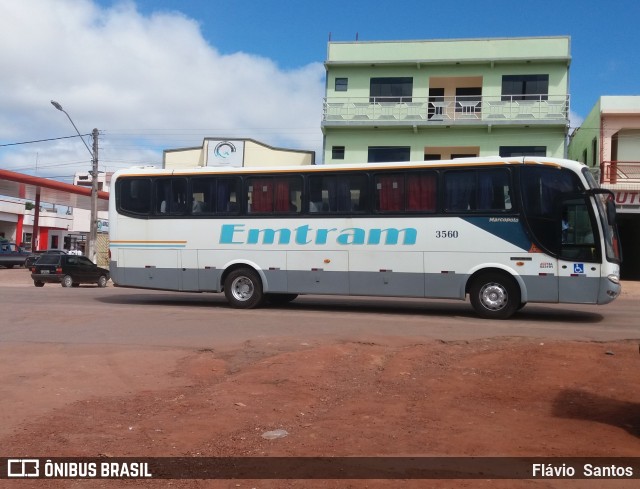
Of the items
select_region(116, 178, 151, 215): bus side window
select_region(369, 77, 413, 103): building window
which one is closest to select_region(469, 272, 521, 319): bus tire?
select_region(116, 178, 151, 215): bus side window

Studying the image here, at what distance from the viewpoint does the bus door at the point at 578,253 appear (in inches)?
499

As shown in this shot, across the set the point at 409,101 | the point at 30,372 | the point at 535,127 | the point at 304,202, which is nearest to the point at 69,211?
the point at 409,101

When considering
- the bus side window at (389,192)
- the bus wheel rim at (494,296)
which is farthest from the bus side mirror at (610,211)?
the bus side window at (389,192)

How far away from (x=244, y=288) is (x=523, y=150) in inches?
763

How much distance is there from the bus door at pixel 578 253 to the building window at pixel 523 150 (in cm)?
1774

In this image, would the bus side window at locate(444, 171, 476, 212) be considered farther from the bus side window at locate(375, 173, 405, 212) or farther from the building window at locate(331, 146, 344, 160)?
the building window at locate(331, 146, 344, 160)

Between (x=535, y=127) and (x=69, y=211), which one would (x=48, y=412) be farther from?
(x=69, y=211)

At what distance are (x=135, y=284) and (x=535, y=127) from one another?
21.1 metres

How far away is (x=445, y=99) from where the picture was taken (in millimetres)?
31688

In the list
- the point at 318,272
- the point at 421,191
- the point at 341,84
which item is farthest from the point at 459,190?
the point at 341,84

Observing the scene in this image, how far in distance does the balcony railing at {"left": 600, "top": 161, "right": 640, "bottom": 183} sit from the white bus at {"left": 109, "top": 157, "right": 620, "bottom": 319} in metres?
15.2

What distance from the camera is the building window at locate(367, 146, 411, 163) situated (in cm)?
3119

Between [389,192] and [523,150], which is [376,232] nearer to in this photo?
[389,192]

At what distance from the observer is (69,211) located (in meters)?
79.8
